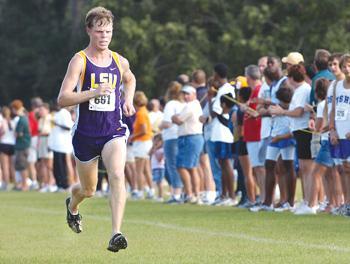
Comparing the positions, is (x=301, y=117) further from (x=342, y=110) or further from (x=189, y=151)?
(x=189, y=151)

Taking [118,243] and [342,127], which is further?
[342,127]

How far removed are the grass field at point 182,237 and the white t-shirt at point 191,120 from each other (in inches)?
76.2

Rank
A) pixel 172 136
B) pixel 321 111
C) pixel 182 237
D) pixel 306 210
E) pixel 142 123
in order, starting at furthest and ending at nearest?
pixel 142 123 < pixel 172 136 < pixel 306 210 < pixel 321 111 < pixel 182 237

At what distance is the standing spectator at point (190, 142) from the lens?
72.9ft

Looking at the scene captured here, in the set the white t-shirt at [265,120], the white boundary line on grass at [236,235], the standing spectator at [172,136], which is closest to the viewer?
the white boundary line on grass at [236,235]

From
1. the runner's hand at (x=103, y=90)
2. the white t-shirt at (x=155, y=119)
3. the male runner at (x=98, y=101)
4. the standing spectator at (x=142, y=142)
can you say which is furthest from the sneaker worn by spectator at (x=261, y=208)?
the white t-shirt at (x=155, y=119)

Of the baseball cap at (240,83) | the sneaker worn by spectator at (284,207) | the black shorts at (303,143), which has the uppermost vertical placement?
the baseball cap at (240,83)

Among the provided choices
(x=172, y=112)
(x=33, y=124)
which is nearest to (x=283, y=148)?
(x=172, y=112)

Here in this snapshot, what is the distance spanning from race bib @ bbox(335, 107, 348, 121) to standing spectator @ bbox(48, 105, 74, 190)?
511 inches

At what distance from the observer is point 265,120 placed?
19.3 m

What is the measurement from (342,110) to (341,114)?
5 centimetres

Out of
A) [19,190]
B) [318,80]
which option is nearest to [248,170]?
[318,80]

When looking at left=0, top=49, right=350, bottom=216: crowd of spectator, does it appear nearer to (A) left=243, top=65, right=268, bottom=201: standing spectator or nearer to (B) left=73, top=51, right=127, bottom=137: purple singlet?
(A) left=243, top=65, right=268, bottom=201: standing spectator

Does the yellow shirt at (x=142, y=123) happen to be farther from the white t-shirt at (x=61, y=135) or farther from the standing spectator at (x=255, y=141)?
the standing spectator at (x=255, y=141)
